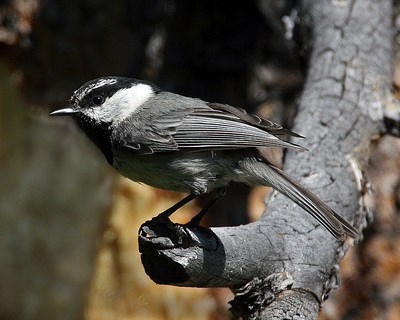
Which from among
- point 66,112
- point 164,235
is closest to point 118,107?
point 66,112

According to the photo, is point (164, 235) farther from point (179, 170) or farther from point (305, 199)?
point (305, 199)

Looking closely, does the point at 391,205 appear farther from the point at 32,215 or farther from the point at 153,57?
the point at 32,215

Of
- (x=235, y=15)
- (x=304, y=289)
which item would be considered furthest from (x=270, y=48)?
(x=304, y=289)

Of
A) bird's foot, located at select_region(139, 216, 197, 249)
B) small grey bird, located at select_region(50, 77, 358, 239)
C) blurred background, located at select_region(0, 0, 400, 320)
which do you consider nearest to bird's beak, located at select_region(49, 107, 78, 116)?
small grey bird, located at select_region(50, 77, 358, 239)

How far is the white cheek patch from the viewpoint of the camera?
342cm

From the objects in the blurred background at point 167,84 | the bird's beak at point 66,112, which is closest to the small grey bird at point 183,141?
the bird's beak at point 66,112

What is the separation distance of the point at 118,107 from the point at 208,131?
43 cm

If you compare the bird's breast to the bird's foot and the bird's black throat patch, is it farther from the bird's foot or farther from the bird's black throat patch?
the bird's foot

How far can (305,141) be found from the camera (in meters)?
3.64

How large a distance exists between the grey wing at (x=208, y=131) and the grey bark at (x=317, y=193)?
322 mm

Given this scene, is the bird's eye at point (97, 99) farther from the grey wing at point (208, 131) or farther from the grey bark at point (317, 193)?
the grey bark at point (317, 193)

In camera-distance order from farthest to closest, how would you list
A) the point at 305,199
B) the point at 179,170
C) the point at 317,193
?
the point at 317,193 < the point at 179,170 < the point at 305,199

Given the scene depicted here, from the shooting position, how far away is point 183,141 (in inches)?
129

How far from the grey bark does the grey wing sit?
32 centimetres
